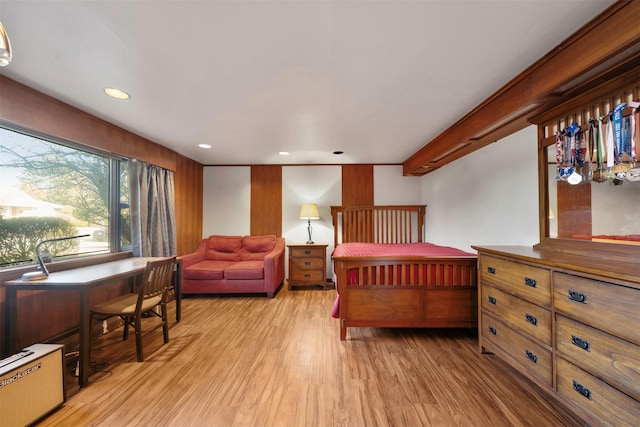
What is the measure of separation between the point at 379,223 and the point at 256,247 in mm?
2151

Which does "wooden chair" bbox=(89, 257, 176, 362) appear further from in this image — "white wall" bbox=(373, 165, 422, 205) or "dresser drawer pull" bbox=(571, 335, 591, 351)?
"white wall" bbox=(373, 165, 422, 205)

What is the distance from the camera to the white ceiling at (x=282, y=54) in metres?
1.19

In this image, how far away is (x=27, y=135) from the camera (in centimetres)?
203

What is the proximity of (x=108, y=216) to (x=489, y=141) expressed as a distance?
414cm

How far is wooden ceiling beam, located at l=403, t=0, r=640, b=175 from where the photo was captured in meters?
1.13

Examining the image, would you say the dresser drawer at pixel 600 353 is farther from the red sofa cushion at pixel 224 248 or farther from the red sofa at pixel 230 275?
the red sofa cushion at pixel 224 248

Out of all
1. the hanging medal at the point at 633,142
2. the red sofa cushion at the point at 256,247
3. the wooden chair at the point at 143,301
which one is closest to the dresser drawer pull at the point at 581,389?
the hanging medal at the point at 633,142

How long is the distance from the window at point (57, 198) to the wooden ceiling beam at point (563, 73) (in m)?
3.44

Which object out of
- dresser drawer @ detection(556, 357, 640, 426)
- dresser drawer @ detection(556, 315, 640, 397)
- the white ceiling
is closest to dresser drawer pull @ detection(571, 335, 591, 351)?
dresser drawer @ detection(556, 315, 640, 397)

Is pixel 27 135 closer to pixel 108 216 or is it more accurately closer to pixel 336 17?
pixel 108 216

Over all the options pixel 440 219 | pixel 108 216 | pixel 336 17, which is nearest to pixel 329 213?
pixel 440 219

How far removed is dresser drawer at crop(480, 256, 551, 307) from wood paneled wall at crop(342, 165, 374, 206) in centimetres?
269

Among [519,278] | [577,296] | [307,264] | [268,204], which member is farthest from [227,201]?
[577,296]

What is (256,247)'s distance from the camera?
424 cm
